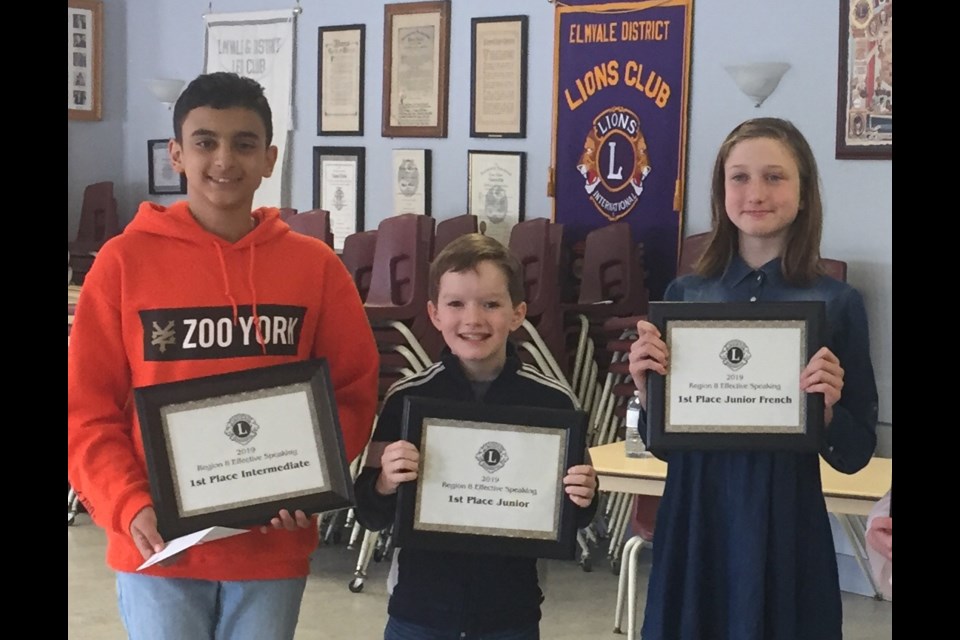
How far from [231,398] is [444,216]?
4913 millimetres

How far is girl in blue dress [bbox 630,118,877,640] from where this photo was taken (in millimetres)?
1992

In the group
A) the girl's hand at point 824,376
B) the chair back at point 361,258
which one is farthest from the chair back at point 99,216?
the girl's hand at point 824,376

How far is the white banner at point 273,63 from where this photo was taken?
7590 mm

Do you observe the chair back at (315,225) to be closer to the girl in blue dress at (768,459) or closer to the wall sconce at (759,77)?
the wall sconce at (759,77)

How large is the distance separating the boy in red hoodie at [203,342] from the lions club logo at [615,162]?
3.91 metres

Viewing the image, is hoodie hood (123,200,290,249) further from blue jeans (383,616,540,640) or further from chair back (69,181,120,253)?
chair back (69,181,120,253)

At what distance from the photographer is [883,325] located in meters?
4.89

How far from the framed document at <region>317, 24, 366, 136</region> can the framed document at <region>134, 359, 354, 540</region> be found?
213 inches

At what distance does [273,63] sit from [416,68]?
1216mm

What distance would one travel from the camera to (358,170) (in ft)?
23.6

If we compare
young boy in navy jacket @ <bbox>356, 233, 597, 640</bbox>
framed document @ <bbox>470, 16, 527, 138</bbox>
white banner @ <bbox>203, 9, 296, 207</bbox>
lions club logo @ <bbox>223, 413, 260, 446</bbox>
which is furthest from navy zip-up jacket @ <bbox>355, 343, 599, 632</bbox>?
white banner @ <bbox>203, 9, 296, 207</bbox>

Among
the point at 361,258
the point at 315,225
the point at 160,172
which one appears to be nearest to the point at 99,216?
the point at 160,172

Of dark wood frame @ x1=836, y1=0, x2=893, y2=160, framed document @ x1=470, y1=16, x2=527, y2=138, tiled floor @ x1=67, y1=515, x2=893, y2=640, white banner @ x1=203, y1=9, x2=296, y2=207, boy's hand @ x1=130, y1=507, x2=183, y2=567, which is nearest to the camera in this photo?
boy's hand @ x1=130, y1=507, x2=183, y2=567
